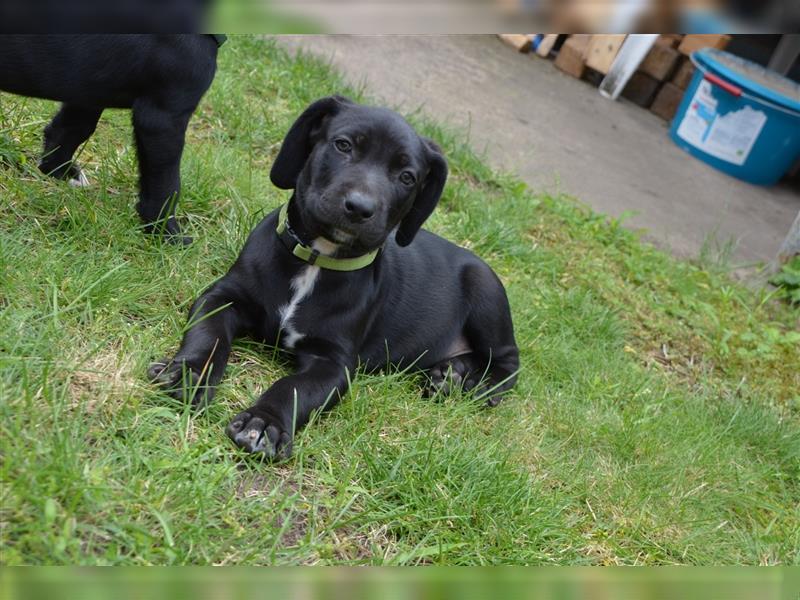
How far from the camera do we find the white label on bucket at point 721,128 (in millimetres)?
7891

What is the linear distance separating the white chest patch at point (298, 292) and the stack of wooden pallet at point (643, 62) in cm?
620

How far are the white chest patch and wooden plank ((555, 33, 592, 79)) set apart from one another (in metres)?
6.49

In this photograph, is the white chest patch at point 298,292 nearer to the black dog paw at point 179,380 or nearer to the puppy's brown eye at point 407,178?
the puppy's brown eye at point 407,178

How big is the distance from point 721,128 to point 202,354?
6728 millimetres

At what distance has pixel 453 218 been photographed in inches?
200

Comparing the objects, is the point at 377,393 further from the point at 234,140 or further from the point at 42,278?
the point at 234,140

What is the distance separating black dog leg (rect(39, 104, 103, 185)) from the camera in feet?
11.1

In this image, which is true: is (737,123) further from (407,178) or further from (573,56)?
(407,178)

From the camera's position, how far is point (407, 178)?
3.02 m

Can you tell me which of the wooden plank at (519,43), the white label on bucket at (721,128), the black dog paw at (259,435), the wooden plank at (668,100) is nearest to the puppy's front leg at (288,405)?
the black dog paw at (259,435)

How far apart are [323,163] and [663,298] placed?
127 inches

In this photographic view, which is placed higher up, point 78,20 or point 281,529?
point 78,20

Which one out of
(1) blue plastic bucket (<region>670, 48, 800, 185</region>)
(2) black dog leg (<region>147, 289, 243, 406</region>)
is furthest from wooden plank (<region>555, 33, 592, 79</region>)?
(2) black dog leg (<region>147, 289, 243, 406</region>)

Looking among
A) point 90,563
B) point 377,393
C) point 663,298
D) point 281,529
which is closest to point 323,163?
point 377,393
